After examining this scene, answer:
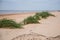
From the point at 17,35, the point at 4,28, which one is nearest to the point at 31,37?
the point at 17,35

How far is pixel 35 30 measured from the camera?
12.5 ft

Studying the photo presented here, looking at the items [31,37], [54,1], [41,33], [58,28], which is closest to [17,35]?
[31,37]

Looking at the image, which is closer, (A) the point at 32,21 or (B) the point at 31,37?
(B) the point at 31,37

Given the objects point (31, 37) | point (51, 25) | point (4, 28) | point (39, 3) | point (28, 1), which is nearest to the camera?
point (31, 37)

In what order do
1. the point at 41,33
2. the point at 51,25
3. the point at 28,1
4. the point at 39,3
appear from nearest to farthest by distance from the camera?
the point at 41,33 < the point at 51,25 < the point at 39,3 < the point at 28,1

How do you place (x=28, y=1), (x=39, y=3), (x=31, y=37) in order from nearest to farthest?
A: (x=31, y=37), (x=39, y=3), (x=28, y=1)

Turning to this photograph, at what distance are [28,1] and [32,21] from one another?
4.48 m

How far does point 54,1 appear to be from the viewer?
9.03 meters

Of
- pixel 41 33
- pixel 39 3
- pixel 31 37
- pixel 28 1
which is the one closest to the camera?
pixel 31 37

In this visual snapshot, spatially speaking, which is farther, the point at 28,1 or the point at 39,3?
the point at 28,1

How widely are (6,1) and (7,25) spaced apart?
4.55 metres

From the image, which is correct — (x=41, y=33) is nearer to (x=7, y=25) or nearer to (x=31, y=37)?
(x=31, y=37)

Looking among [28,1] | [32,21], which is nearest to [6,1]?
[28,1]

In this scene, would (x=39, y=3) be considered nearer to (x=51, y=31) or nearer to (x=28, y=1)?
(x=28, y=1)
